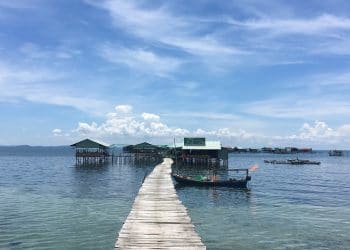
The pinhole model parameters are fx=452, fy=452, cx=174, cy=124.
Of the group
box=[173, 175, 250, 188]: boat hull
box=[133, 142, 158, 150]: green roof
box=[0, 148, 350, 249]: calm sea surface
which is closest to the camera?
box=[0, 148, 350, 249]: calm sea surface

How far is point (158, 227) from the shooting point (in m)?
17.7

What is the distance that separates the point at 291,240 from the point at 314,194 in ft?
73.7

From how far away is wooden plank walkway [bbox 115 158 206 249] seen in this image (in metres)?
15.2

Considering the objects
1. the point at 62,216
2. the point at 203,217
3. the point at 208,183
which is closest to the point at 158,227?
the point at 203,217

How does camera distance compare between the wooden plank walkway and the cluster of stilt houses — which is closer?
the wooden plank walkway

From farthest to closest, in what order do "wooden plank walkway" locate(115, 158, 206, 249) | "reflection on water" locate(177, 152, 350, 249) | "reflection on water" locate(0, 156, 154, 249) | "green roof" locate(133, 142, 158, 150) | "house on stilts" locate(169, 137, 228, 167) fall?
"green roof" locate(133, 142, 158, 150), "house on stilts" locate(169, 137, 228, 167), "reflection on water" locate(177, 152, 350, 249), "reflection on water" locate(0, 156, 154, 249), "wooden plank walkway" locate(115, 158, 206, 249)

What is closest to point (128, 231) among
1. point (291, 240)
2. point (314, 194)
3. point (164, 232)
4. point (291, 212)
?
point (164, 232)

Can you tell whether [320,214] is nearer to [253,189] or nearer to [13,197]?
[253,189]

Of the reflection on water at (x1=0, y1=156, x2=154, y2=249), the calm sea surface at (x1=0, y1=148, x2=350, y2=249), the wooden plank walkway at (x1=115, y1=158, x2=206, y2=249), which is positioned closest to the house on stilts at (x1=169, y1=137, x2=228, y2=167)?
the calm sea surface at (x1=0, y1=148, x2=350, y2=249)

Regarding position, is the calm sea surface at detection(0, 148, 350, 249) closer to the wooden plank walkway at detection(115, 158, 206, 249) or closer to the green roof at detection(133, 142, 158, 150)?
the wooden plank walkway at detection(115, 158, 206, 249)

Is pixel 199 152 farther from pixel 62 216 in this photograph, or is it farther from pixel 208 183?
pixel 62 216

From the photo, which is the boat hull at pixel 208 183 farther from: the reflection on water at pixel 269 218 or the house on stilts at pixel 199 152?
the house on stilts at pixel 199 152

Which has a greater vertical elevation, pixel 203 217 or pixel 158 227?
pixel 158 227

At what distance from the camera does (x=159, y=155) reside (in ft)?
298
